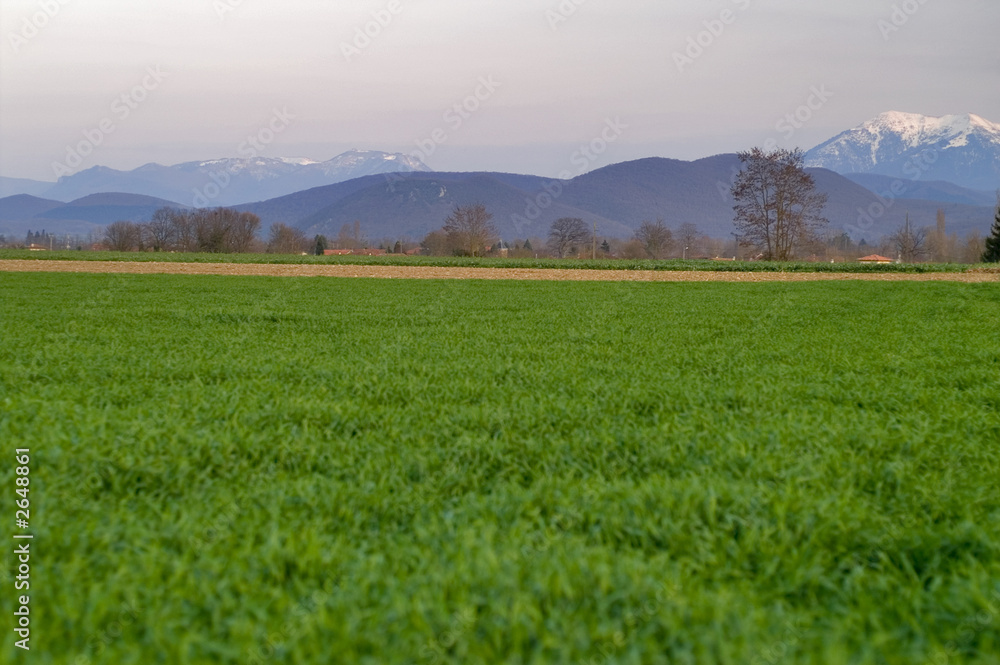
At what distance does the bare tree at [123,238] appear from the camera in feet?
415

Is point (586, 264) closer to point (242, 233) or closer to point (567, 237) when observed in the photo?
point (242, 233)

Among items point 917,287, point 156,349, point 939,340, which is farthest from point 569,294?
point 156,349

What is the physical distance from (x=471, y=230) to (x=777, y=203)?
39.0 m

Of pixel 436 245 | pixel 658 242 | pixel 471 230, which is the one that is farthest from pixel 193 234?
pixel 658 242

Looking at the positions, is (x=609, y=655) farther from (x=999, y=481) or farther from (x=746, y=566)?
(x=999, y=481)

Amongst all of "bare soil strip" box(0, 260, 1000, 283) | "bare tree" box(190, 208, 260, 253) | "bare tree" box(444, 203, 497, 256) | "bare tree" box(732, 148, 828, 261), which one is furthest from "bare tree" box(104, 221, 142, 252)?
"bare tree" box(732, 148, 828, 261)

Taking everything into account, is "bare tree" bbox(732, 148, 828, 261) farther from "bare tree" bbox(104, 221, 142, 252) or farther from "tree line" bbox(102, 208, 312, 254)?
"bare tree" bbox(104, 221, 142, 252)

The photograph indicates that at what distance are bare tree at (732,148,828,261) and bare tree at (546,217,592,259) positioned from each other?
2667 inches

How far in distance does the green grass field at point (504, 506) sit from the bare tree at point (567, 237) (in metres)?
140

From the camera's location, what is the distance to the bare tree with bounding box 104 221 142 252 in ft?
415

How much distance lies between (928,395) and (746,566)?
6789 mm

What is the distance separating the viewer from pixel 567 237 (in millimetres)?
155750

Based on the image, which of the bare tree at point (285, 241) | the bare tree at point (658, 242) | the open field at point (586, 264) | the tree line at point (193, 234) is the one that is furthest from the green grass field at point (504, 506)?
the bare tree at point (285, 241)

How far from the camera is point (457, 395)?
31.2 feet
